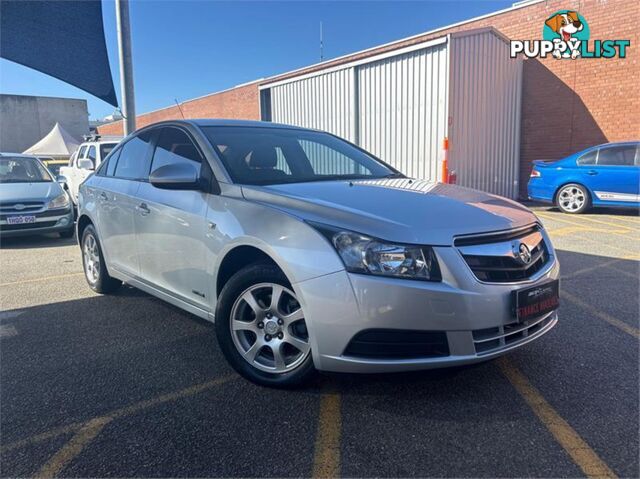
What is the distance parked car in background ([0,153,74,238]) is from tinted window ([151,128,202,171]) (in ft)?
17.9

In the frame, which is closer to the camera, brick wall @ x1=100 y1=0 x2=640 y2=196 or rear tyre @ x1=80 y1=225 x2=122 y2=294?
rear tyre @ x1=80 y1=225 x2=122 y2=294

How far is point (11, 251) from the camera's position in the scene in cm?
766

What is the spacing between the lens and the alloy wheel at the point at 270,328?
8.85 feet

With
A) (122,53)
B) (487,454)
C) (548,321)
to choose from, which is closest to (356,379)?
(487,454)

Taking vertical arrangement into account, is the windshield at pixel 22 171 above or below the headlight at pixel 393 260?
above

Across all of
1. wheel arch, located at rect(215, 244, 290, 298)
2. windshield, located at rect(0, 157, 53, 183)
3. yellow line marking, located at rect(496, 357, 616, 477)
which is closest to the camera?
yellow line marking, located at rect(496, 357, 616, 477)

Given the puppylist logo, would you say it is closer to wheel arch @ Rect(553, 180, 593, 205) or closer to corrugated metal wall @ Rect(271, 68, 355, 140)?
wheel arch @ Rect(553, 180, 593, 205)

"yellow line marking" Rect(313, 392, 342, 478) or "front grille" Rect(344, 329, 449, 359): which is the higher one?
"front grille" Rect(344, 329, 449, 359)

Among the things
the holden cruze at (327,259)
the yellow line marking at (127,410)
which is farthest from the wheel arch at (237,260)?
the yellow line marking at (127,410)

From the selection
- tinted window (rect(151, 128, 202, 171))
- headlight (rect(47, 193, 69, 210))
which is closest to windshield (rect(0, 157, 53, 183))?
headlight (rect(47, 193, 69, 210))

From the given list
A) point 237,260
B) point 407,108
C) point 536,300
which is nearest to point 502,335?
point 536,300

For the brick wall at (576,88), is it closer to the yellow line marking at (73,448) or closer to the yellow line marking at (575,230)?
the yellow line marking at (575,230)

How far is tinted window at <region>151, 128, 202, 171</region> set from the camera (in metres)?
3.54

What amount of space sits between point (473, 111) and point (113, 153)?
9535 mm
